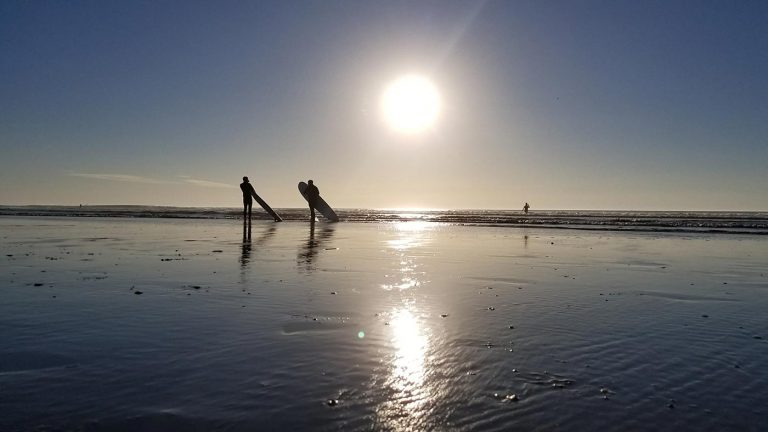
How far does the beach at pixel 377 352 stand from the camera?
3.27 meters

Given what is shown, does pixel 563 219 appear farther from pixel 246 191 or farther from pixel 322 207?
pixel 246 191

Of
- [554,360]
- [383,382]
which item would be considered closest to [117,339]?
[383,382]

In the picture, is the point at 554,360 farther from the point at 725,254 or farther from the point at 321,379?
the point at 725,254

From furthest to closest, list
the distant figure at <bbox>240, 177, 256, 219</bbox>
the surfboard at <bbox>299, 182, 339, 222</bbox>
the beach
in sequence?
1. the surfboard at <bbox>299, 182, 339, 222</bbox>
2. the distant figure at <bbox>240, 177, 256, 219</bbox>
3. the beach

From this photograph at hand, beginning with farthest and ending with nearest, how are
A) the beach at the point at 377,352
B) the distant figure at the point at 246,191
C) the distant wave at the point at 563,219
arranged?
1. the distant wave at the point at 563,219
2. the distant figure at the point at 246,191
3. the beach at the point at 377,352

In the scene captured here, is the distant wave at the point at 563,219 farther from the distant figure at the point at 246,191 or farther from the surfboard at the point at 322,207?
the distant figure at the point at 246,191

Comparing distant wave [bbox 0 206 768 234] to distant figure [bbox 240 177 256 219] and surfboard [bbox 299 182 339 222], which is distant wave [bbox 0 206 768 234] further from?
distant figure [bbox 240 177 256 219]

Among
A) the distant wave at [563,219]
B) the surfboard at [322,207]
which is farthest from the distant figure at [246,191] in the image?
the distant wave at [563,219]

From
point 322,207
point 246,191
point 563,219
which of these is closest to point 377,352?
point 246,191

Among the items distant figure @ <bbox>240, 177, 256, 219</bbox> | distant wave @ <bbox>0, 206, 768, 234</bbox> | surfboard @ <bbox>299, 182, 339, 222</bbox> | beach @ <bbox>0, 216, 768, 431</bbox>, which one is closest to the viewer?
beach @ <bbox>0, 216, 768, 431</bbox>

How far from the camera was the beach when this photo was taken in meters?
3.27

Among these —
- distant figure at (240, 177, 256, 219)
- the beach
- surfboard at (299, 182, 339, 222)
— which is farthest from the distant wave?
the beach

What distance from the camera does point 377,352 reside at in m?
4.67

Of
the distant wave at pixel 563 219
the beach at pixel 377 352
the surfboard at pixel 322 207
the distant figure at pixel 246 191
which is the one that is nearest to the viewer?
the beach at pixel 377 352
